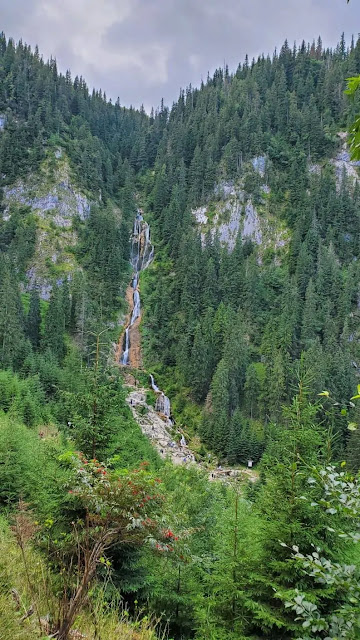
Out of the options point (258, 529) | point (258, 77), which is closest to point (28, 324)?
point (258, 529)

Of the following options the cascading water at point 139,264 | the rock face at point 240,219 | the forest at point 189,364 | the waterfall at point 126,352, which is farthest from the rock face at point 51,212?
the rock face at point 240,219

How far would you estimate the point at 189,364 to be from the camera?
66625 millimetres

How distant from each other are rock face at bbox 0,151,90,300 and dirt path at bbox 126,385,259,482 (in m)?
37.8

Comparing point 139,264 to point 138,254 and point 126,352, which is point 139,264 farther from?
point 126,352

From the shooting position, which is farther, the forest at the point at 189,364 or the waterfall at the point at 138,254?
the waterfall at the point at 138,254

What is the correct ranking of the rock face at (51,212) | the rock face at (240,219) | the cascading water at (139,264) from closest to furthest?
the cascading water at (139,264)
the rock face at (51,212)
the rock face at (240,219)

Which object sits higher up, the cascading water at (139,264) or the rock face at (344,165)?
the rock face at (344,165)

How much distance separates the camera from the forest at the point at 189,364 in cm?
622

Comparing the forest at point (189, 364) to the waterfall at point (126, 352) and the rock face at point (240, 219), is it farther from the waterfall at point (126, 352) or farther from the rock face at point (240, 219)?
the waterfall at point (126, 352)

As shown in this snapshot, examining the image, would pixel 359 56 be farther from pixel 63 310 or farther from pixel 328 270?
pixel 63 310

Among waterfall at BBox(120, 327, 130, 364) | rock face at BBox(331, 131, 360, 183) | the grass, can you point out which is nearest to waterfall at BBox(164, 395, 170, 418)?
waterfall at BBox(120, 327, 130, 364)

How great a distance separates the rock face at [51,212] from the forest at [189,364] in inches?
40.6

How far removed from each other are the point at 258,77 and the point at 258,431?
402 ft

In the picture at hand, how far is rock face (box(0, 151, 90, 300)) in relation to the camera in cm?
8638
